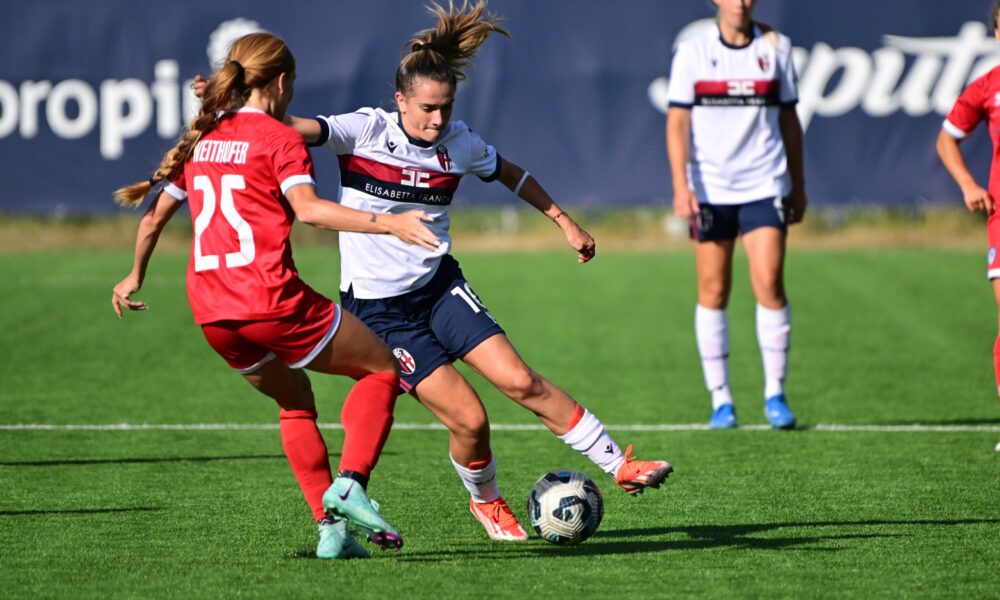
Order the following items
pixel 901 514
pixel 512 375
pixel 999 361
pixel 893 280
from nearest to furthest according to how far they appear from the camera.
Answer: pixel 512 375
pixel 901 514
pixel 999 361
pixel 893 280

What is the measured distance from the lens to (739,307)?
13.3 meters

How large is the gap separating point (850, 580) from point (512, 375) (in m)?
1.29

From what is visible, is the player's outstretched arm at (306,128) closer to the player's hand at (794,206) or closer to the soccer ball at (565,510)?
the soccer ball at (565,510)

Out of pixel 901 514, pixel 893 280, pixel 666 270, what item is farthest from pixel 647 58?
pixel 901 514

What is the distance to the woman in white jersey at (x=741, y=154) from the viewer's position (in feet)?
24.6

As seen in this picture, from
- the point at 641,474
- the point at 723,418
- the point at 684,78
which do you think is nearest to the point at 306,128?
the point at 641,474

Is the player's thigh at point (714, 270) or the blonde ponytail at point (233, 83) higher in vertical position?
the blonde ponytail at point (233, 83)

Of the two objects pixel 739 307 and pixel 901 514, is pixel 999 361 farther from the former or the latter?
pixel 739 307

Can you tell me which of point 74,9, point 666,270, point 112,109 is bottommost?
point 666,270

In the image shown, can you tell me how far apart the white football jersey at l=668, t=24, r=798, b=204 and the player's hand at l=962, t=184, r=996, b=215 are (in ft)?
4.64

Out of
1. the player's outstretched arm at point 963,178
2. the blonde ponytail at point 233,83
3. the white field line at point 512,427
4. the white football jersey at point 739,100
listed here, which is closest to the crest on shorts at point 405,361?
the blonde ponytail at point 233,83

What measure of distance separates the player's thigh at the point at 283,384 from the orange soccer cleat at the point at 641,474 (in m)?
1.08

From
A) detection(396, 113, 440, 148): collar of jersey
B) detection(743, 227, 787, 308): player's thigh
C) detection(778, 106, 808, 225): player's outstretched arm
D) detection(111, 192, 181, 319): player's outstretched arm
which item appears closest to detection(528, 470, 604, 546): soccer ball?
detection(396, 113, 440, 148): collar of jersey

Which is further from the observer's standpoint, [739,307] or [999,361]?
[739,307]
